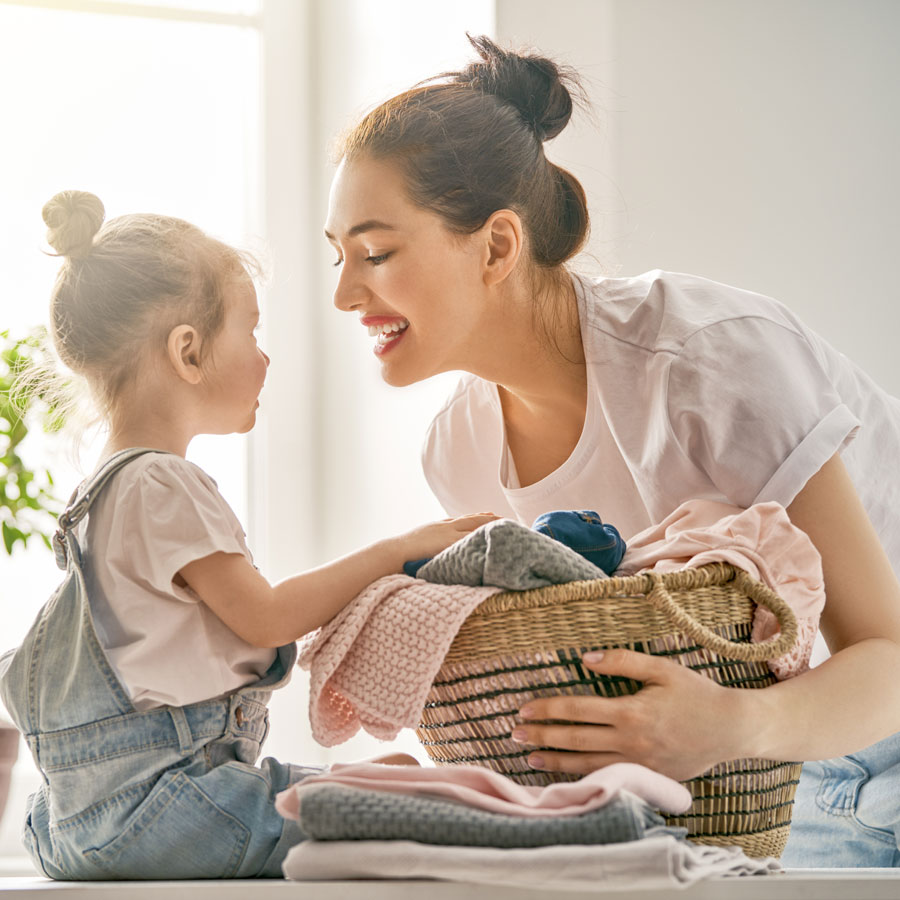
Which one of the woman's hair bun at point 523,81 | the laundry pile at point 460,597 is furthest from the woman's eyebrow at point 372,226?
the laundry pile at point 460,597

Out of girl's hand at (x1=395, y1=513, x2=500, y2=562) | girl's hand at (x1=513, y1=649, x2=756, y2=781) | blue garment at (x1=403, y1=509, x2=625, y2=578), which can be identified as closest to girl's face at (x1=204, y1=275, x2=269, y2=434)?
girl's hand at (x1=395, y1=513, x2=500, y2=562)

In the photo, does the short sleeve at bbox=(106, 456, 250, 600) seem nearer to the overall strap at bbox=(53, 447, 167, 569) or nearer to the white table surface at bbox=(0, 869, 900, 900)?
the overall strap at bbox=(53, 447, 167, 569)

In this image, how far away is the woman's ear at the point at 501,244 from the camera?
3.86 ft

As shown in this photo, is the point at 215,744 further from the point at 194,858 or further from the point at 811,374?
the point at 811,374

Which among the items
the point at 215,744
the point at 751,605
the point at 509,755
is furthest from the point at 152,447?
the point at 751,605

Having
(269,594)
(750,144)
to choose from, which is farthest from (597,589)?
(750,144)

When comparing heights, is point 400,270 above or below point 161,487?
above

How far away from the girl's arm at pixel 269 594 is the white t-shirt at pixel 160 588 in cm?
2

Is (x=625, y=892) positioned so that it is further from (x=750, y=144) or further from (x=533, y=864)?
(x=750, y=144)

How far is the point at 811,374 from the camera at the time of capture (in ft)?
3.27

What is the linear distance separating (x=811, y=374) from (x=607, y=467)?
23 centimetres

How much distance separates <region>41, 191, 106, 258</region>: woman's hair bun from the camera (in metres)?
1.04

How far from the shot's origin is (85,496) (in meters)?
0.87

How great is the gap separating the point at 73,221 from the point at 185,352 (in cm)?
17
